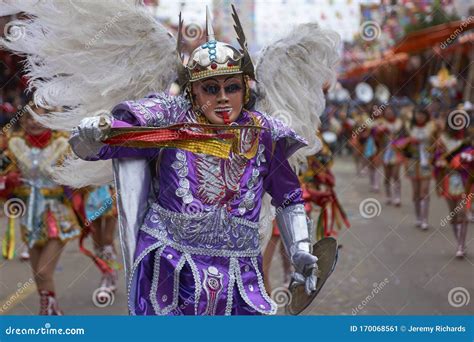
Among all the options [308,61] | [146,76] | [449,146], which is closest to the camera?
[146,76]

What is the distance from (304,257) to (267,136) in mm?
608

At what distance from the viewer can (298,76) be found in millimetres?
4617

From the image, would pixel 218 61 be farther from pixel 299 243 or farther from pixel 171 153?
pixel 299 243

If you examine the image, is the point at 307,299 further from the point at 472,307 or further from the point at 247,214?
the point at 472,307

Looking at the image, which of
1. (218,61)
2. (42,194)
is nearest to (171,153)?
Answer: (218,61)

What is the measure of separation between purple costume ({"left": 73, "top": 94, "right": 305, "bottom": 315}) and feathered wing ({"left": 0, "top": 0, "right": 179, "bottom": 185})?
388 millimetres

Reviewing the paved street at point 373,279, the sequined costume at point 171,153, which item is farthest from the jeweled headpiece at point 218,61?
the paved street at point 373,279

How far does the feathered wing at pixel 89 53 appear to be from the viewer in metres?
4.08

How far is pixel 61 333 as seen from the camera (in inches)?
157

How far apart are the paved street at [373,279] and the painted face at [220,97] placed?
10.7ft

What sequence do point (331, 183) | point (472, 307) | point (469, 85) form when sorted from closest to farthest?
point (472, 307), point (331, 183), point (469, 85)

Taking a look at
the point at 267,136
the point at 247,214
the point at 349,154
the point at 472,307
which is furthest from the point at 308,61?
the point at 349,154

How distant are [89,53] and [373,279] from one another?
16.0 feet

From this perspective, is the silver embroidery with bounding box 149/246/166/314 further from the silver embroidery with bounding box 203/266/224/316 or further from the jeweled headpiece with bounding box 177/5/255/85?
the jeweled headpiece with bounding box 177/5/255/85
